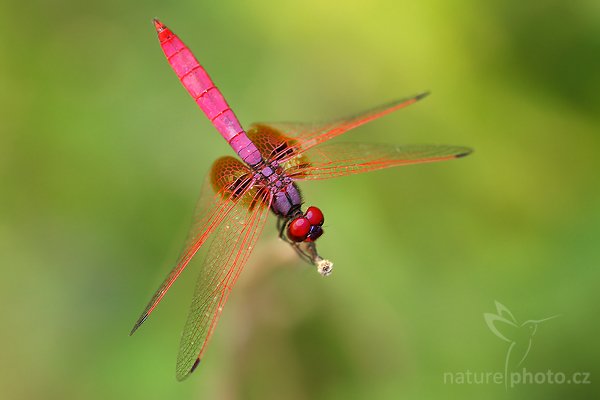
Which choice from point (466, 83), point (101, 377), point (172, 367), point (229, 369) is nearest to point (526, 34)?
point (466, 83)

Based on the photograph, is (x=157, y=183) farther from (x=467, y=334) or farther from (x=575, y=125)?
(x=575, y=125)

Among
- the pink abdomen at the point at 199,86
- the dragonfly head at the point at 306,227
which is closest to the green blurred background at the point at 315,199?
the dragonfly head at the point at 306,227

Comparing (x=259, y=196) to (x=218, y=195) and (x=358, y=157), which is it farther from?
(x=358, y=157)

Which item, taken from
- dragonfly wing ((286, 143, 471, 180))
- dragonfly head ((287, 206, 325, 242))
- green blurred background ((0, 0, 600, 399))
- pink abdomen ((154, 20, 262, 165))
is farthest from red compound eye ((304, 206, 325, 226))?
pink abdomen ((154, 20, 262, 165))

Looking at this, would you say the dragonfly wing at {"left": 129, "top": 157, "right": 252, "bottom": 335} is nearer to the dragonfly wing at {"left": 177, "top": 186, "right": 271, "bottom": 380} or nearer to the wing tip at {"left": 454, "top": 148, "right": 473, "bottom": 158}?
the dragonfly wing at {"left": 177, "top": 186, "right": 271, "bottom": 380}

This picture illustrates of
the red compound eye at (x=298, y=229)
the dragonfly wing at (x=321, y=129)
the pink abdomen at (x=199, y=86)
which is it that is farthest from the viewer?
the pink abdomen at (x=199, y=86)

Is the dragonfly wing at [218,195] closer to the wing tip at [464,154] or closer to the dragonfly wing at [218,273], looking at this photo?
the dragonfly wing at [218,273]

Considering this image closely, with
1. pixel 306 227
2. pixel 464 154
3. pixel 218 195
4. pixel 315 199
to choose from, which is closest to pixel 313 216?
pixel 306 227
